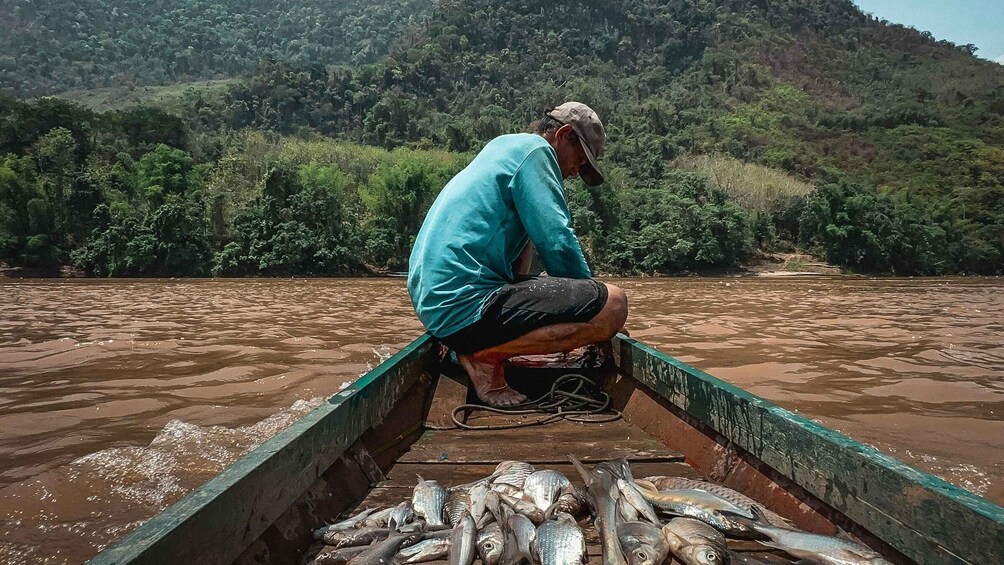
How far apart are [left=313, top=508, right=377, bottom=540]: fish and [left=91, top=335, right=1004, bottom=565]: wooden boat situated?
32mm

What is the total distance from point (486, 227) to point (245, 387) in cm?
309

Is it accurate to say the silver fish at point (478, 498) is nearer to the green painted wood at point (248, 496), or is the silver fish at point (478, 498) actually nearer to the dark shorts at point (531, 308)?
the green painted wood at point (248, 496)

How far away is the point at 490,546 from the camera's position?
1590mm

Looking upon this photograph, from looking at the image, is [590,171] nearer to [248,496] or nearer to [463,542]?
[463,542]

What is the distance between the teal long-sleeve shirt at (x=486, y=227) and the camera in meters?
2.84

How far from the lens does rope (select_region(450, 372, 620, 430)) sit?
295 centimetres

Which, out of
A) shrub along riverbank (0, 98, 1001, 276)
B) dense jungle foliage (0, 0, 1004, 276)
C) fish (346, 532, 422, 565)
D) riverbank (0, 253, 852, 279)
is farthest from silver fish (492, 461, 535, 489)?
riverbank (0, 253, 852, 279)

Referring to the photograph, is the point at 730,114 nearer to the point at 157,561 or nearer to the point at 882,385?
the point at 882,385

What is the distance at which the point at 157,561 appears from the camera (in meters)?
1.11

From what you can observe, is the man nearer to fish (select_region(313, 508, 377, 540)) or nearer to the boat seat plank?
the boat seat plank

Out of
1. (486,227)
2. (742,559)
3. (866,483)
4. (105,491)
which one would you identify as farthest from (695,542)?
(105,491)

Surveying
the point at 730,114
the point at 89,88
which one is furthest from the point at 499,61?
the point at 89,88

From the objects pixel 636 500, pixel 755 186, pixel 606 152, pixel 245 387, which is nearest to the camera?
pixel 636 500

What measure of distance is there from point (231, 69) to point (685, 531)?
118016 mm
